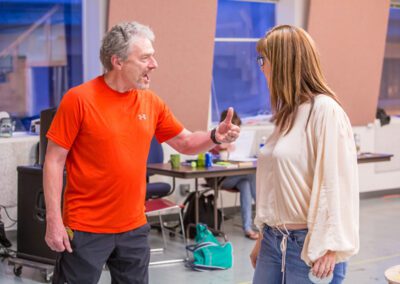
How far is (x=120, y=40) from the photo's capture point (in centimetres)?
269

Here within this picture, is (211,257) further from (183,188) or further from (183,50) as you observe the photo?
(183,50)

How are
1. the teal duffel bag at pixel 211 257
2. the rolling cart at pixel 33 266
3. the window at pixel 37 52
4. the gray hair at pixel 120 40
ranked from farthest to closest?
the window at pixel 37 52 → the teal duffel bag at pixel 211 257 → the rolling cart at pixel 33 266 → the gray hair at pixel 120 40

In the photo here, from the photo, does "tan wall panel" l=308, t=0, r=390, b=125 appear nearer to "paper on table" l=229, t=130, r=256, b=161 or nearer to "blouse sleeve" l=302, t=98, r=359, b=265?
"paper on table" l=229, t=130, r=256, b=161

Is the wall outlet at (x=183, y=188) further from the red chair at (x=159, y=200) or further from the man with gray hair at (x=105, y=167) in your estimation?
the man with gray hair at (x=105, y=167)

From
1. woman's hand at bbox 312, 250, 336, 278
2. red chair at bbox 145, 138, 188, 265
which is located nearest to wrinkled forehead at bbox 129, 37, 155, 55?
woman's hand at bbox 312, 250, 336, 278

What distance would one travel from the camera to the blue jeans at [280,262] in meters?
2.18

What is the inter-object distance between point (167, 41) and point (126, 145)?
4.21m

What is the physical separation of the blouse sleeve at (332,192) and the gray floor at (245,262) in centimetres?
280

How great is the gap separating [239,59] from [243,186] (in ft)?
6.64

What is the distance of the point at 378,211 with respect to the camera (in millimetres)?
7680

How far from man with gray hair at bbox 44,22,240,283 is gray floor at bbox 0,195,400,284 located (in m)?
2.26

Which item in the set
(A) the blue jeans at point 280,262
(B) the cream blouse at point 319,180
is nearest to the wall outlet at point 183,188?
(A) the blue jeans at point 280,262

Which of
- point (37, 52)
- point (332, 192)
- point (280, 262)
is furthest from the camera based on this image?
point (37, 52)

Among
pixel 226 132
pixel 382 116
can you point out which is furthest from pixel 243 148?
pixel 226 132
